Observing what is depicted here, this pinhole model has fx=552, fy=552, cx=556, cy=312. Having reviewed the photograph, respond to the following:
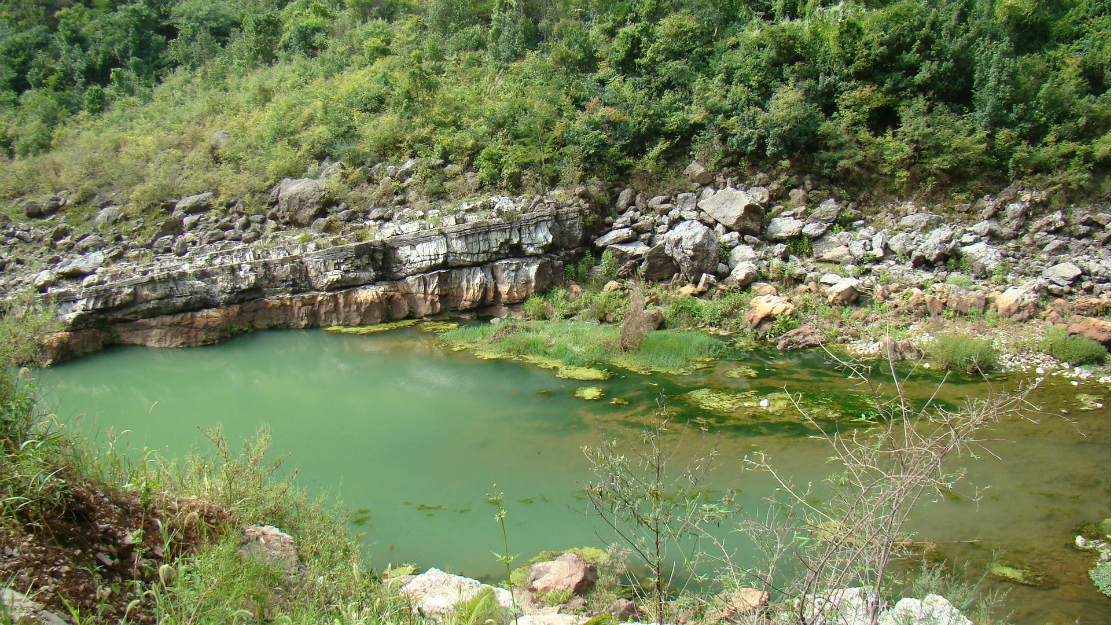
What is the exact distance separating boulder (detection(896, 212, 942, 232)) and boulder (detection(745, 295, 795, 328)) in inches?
171

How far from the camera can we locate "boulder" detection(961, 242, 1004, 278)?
462 inches

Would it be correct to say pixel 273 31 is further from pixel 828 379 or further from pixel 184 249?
pixel 828 379

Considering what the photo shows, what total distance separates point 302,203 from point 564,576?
1461 centimetres

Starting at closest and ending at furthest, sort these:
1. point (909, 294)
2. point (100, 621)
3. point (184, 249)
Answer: point (100, 621), point (909, 294), point (184, 249)

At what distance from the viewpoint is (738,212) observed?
46.0 ft

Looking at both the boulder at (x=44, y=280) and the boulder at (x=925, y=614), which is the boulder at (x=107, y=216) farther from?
the boulder at (x=925, y=614)

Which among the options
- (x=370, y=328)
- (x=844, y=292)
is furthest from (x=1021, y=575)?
(x=370, y=328)

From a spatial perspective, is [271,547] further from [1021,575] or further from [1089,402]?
[1089,402]

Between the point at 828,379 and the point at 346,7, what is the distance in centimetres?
2818

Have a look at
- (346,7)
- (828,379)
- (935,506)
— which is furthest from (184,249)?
(346,7)

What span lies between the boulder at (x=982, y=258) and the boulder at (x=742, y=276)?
4402mm

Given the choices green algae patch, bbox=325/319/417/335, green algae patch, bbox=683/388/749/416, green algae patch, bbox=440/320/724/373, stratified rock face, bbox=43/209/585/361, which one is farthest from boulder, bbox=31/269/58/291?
green algae patch, bbox=683/388/749/416

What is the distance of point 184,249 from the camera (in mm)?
14367

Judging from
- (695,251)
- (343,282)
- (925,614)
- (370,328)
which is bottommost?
(370,328)
